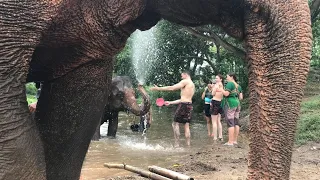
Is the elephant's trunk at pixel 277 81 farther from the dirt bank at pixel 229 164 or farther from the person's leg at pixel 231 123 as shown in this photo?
the person's leg at pixel 231 123

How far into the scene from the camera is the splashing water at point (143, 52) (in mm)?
22078

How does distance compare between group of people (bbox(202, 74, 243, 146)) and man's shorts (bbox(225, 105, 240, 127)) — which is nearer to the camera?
man's shorts (bbox(225, 105, 240, 127))

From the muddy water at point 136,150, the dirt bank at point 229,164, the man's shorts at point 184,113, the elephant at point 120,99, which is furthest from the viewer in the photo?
the elephant at point 120,99

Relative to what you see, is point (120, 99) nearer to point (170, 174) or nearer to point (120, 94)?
point (120, 94)

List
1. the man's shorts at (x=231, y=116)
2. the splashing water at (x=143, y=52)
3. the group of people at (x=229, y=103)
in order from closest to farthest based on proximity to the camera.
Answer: the man's shorts at (x=231, y=116) < the group of people at (x=229, y=103) < the splashing water at (x=143, y=52)

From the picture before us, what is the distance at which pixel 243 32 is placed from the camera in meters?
2.18

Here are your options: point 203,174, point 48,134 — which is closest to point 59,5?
point 48,134

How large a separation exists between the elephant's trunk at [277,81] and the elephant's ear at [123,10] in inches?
23.4

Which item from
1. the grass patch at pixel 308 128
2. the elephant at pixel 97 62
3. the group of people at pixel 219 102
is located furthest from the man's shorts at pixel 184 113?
the elephant at pixel 97 62

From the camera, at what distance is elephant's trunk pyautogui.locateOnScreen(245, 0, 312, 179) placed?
1889 mm

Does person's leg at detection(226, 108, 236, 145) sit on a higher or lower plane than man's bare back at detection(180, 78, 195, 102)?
lower

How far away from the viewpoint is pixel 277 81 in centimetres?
194

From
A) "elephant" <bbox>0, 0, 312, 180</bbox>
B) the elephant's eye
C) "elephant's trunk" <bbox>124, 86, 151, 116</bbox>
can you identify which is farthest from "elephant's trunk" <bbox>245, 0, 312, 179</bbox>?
the elephant's eye

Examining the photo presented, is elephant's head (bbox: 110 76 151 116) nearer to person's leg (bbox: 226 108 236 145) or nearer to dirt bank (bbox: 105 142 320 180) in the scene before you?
person's leg (bbox: 226 108 236 145)
